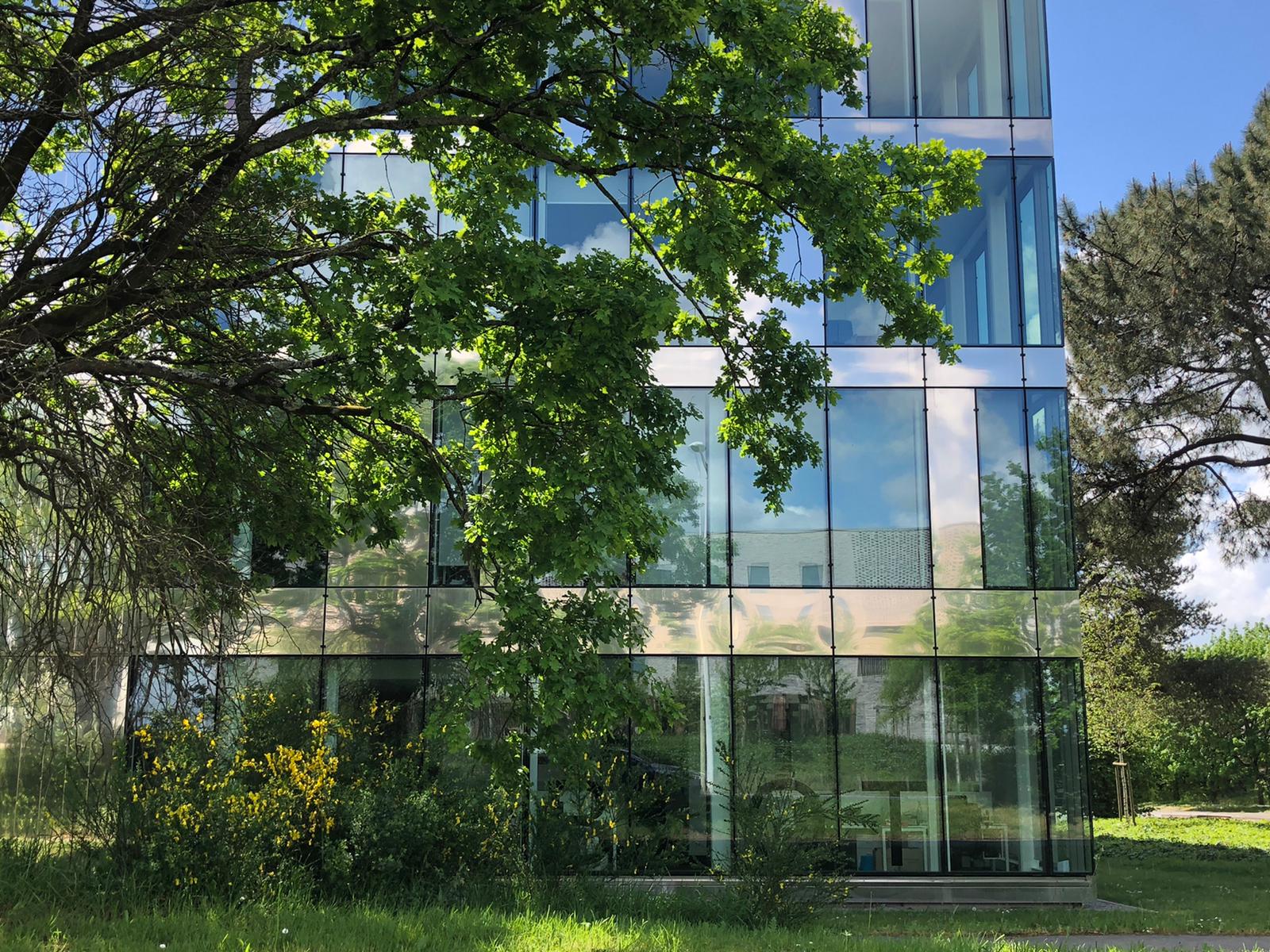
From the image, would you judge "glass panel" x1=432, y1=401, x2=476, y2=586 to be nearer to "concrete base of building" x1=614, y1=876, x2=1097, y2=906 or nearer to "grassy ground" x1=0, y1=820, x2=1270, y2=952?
"concrete base of building" x1=614, y1=876, x2=1097, y2=906

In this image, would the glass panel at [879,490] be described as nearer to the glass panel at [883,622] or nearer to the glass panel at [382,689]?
the glass panel at [883,622]

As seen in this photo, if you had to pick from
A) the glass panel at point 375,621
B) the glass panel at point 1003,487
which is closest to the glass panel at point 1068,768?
the glass panel at point 1003,487

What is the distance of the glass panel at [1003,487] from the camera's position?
17.4 metres

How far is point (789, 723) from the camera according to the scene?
55.8ft

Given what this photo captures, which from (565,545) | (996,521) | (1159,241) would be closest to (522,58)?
(565,545)

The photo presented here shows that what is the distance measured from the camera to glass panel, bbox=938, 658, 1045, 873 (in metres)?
16.8

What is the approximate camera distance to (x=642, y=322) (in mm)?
8766

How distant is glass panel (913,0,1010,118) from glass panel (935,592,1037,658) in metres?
8.14

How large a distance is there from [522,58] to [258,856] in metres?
8.06

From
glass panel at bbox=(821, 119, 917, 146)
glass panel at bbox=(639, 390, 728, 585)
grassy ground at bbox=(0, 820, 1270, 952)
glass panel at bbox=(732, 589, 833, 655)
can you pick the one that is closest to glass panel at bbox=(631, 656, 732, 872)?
glass panel at bbox=(732, 589, 833, 655)

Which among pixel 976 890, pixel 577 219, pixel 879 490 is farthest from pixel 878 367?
pixel 976 890

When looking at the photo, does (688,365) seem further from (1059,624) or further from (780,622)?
(1059,624)

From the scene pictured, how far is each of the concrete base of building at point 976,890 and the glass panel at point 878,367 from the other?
25.0 feet

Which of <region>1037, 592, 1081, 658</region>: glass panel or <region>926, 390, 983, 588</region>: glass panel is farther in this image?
<region>926, 390, 983, 588</region>: glass panel
